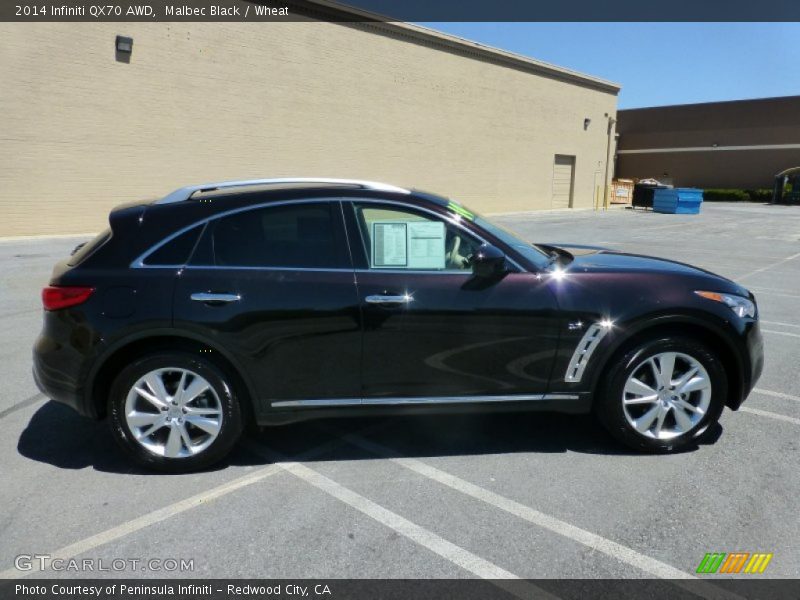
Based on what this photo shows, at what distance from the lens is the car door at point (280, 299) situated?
3.48 metres

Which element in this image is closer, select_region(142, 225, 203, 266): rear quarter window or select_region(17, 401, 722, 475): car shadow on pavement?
select_region(142, 225, 203, 266): rear quarter window

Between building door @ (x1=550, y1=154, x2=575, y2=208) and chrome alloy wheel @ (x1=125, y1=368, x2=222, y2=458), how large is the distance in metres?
29.5

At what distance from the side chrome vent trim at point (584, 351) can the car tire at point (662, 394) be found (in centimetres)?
18

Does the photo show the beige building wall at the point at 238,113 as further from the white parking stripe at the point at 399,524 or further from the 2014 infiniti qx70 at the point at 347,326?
the white parking stripe at the point at 399,524

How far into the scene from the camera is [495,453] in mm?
3855

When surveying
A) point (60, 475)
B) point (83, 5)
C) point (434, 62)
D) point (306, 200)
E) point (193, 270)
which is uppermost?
point (434, 62)

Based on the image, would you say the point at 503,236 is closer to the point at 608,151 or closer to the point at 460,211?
the point at 460,211

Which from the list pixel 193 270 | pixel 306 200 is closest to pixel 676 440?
pixel 306 200

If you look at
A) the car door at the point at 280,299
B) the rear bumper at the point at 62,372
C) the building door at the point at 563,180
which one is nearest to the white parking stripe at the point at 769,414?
the car door at the point at 280,299

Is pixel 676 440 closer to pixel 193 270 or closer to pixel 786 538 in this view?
pixel 786 538

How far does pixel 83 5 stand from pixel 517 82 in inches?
731

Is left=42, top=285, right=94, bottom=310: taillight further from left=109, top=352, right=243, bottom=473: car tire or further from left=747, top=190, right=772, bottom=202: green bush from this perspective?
left=747, top=190, right=772, bottom=202: green bush

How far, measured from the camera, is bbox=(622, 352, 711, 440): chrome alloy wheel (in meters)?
3.75

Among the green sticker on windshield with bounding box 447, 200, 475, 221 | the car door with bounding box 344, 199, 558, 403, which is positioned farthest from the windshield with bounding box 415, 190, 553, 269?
the car door with bounding box 344, 199, 558, 403
